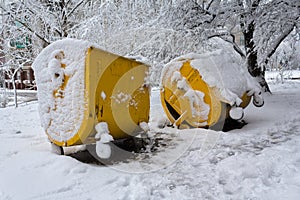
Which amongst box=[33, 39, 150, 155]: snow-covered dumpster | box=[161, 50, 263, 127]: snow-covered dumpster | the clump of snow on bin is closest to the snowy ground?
the clump of snow on bin

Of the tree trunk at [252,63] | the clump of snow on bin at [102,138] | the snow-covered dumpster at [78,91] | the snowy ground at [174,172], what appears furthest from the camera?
the tree trunk at [252,63]

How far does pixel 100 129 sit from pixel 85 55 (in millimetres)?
937

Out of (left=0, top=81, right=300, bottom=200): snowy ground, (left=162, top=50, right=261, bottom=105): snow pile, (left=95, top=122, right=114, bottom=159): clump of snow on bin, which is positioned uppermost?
(left=162, top=50, right=261, bottom=105): snow pile

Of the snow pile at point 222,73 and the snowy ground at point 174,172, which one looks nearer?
the snowy ground at point 174,172

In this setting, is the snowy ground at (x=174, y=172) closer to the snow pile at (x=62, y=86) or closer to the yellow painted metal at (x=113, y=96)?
the snow pile at (x=62, y=86)

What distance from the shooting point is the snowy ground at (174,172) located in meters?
2.29

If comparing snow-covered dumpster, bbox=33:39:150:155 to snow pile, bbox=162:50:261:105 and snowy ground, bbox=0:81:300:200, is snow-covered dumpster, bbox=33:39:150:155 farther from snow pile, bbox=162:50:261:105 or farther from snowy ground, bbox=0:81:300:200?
snow pile, bbox=162:50:261:105

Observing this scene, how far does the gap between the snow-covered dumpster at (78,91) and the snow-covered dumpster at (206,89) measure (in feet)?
5.22

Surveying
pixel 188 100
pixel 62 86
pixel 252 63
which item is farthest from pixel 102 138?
pixel 252 63

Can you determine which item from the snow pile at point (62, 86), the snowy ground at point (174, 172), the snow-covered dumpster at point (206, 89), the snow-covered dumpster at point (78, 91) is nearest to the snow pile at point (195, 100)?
the snow-covered dumpster at point (206, 89)

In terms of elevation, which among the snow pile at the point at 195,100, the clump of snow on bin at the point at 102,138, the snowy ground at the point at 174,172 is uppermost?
the snow pile at the point at 195,100

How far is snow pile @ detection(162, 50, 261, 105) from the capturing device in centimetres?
430

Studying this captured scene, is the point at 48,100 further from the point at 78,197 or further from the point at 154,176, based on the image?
the point at 154,176

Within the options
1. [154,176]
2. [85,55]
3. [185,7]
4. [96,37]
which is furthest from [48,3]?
[154,176]
